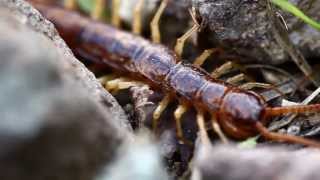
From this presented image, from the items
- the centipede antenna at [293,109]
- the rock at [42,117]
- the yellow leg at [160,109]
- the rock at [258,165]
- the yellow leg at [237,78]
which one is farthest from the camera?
the yellow leg at [237,78]

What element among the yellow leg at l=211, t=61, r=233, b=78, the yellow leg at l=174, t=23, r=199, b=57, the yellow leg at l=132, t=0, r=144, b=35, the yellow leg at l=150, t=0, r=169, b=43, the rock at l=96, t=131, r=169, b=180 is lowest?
the rock at l=96, t=131, r=169, b=180

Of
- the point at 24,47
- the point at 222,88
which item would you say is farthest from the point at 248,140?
the point at 24,47

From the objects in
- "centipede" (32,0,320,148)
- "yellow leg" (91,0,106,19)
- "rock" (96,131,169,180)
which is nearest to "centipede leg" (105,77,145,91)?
"centipede" (32,0,320,148)

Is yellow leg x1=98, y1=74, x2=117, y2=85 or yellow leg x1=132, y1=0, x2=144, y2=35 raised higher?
yellow leg x1=132, y1=0, x2=144, y2=35

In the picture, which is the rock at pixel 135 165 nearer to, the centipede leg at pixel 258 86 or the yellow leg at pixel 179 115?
the yellow leg at pixel 179 115

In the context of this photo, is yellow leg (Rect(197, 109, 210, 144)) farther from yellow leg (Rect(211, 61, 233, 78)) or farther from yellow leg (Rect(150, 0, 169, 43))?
yellow leg (Rect(150, 0, 169, 43))

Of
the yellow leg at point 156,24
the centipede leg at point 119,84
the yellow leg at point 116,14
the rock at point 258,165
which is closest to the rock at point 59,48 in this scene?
the rock at point 258,165

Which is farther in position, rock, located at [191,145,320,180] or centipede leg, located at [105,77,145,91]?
centipede leg, located at [105,77,145,91]

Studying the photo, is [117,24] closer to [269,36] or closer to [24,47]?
[269,36]

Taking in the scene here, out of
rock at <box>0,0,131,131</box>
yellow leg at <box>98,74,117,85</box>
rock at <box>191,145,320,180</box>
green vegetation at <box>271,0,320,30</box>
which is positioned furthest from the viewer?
yellow leg at <box>98,74,117,85</box>

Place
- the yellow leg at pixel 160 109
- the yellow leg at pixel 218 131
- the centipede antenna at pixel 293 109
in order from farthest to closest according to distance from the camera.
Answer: the yellow leg at pixel 160 109, the centipede antenna at pixel 293 109, the yellow leg at pixel 218 131
